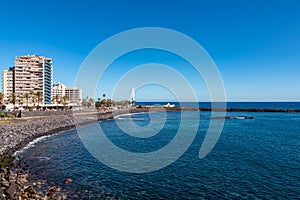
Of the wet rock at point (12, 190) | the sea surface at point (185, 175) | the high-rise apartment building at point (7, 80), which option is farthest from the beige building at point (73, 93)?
the wet rock at point (12, 190)

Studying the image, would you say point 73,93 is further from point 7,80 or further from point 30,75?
point 30,75

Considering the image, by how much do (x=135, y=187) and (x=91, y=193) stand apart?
2.80m

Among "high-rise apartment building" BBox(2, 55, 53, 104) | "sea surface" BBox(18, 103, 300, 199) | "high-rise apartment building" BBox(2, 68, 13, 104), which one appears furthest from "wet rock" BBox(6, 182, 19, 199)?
"high-rise apartment building" BBox(2, 68, 13, 104)

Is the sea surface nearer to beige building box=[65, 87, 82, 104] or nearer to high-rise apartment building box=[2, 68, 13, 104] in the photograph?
high-rise apartment building box=[2, 68, 13, 104]

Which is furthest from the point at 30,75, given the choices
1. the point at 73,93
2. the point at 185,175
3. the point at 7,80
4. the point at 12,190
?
the point at 185,175

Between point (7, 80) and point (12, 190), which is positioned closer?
point (12, 190)

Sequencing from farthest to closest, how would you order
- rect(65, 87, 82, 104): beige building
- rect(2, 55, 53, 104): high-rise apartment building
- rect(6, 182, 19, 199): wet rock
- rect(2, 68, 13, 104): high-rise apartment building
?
rect(65, 87, 82, 104): beige building < rect(2, 68, 13, 104): high-rise apartment building < rect(2, 55, 53, 104): high-rise apartment building < rect(6, 182, 19, 199): wet rock

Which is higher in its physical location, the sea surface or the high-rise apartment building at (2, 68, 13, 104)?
the high-rise apartment building at (2, 68, 13, 104)

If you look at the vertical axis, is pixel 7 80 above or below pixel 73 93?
above

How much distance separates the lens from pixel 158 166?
61.0 feet

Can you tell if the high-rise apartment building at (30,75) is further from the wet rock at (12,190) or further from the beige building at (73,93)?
the wet rock at (12,190)

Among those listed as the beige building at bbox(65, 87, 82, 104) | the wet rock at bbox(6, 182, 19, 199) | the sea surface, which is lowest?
the sea surface

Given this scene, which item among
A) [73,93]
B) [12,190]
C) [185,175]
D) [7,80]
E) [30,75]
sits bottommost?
[185,175]

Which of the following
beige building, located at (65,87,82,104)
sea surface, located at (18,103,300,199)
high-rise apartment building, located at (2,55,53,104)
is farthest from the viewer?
beige building, located at (65,87,82,104)
